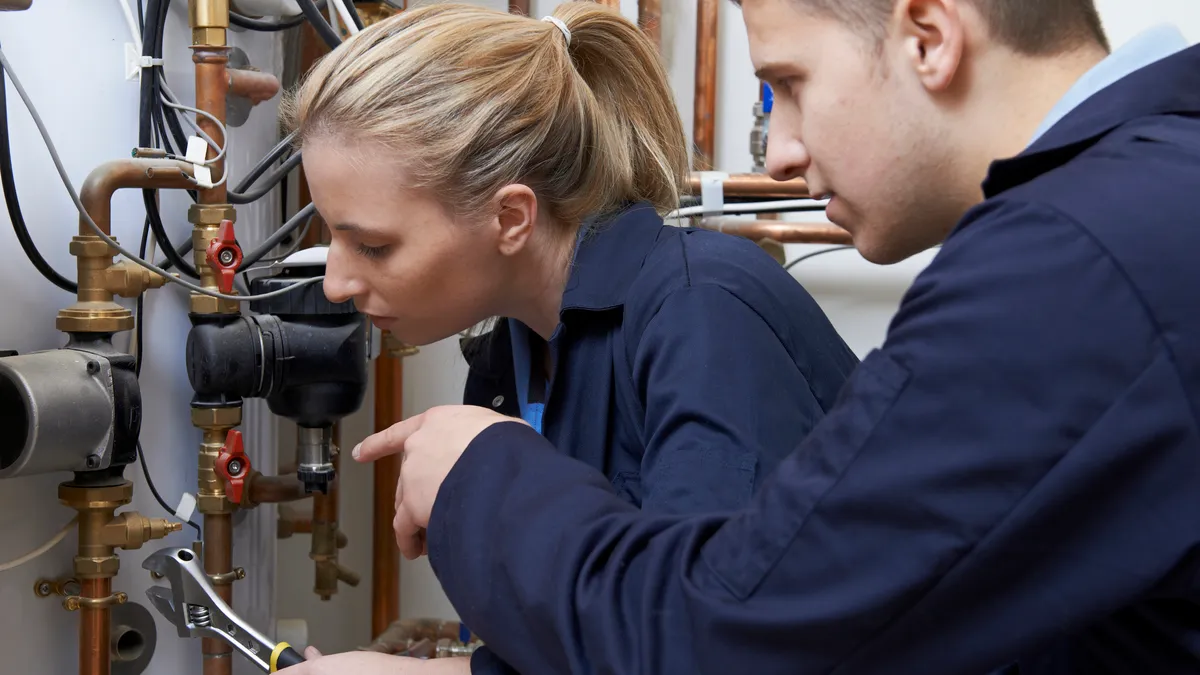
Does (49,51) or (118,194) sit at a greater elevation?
(49,51)

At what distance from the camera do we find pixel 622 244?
96cm

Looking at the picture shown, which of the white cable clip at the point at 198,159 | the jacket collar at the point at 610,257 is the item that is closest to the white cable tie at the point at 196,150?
the white cable clip at the point at 198,159

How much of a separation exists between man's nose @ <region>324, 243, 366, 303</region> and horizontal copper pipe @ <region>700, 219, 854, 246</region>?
2.66 feet

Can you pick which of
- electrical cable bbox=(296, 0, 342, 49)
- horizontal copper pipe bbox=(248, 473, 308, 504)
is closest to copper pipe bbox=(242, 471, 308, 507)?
horizontal copper pipe bbox=(248, 473, 308, 504)

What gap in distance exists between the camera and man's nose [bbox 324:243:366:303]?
98 cm

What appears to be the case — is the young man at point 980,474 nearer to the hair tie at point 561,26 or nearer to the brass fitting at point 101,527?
the hair tie at point 561,26

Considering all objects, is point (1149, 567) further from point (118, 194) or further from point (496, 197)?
point (118, 194)

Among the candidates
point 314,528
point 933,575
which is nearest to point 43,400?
point 314,528

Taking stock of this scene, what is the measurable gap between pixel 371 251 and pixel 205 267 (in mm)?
309

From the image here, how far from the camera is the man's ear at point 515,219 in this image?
972 mm

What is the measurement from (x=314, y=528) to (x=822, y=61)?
3.88 feet

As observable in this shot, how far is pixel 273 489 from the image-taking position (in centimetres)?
130

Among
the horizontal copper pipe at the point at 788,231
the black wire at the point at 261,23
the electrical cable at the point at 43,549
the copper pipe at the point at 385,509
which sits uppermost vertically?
the black wire at the point at 261,23

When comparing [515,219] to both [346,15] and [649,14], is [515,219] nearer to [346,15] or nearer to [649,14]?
[346,15]
